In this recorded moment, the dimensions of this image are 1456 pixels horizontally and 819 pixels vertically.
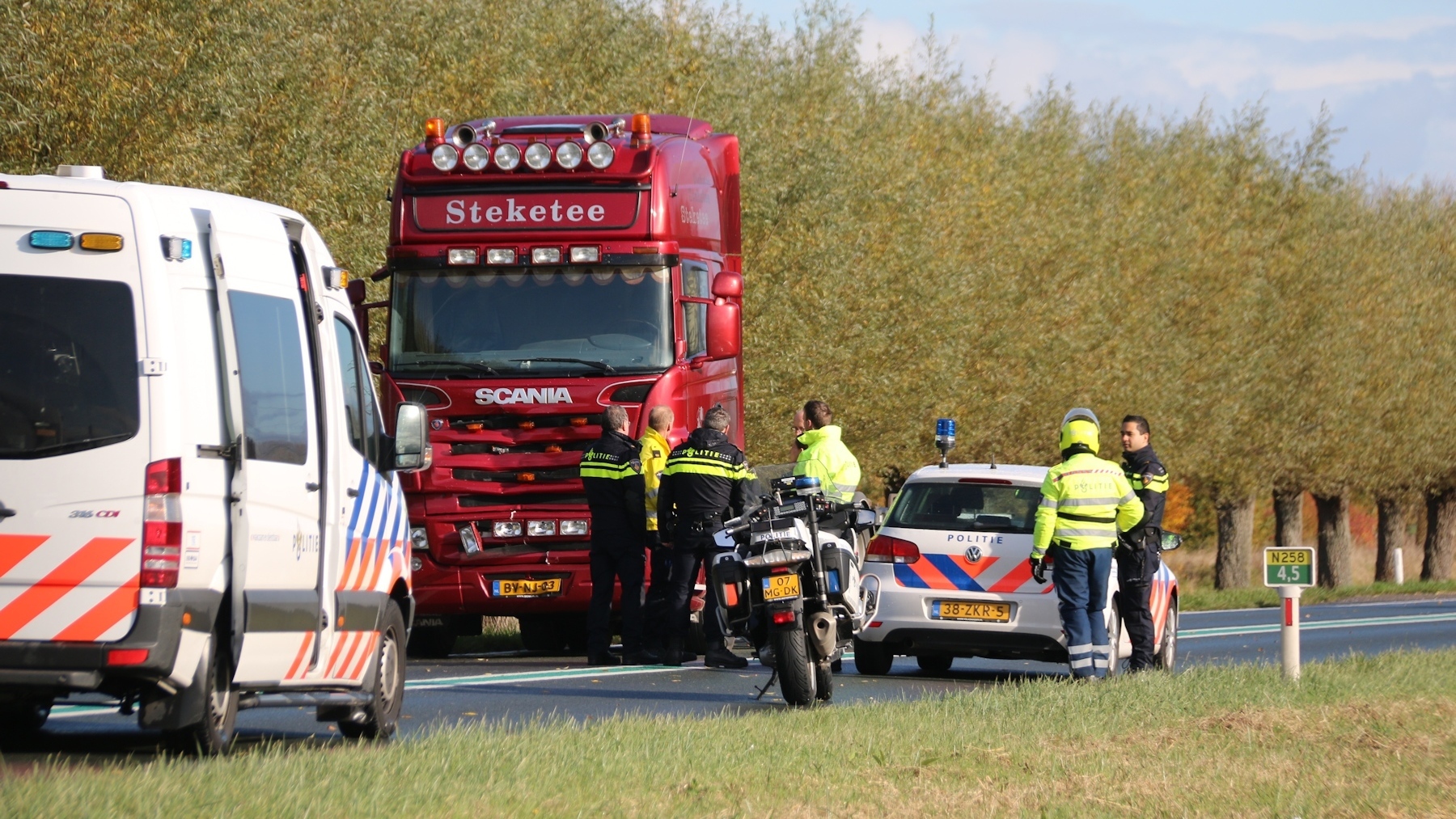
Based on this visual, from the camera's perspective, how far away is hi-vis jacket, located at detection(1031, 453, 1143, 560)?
491 inches

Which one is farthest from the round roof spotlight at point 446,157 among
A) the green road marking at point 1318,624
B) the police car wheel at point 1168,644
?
the green road marking at point 1318,624

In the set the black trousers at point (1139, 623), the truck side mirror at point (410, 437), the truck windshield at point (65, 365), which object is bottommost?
the black trousers at point (1139, 623)

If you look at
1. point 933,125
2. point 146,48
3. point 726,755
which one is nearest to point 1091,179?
point 933,125

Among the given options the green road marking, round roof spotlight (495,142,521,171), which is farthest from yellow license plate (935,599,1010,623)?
the green road marking

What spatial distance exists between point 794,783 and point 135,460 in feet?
9.15

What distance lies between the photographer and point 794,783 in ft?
24.4

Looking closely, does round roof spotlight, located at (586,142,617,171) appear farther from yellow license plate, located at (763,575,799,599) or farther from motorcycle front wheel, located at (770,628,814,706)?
motorcycle front wheel, located at (770,628,814,706)

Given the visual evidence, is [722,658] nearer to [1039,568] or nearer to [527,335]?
[1039,568]

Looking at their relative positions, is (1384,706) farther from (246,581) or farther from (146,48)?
(146,48)

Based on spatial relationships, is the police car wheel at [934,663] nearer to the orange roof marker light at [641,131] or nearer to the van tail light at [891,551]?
the van tail light at [891,551]

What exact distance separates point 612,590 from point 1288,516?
32839 mm

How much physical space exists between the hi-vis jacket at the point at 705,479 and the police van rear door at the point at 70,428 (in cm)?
646

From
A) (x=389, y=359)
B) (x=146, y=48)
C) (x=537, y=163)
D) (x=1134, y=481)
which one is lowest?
(x=1134, y=481)

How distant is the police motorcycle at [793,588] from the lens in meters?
10.7
